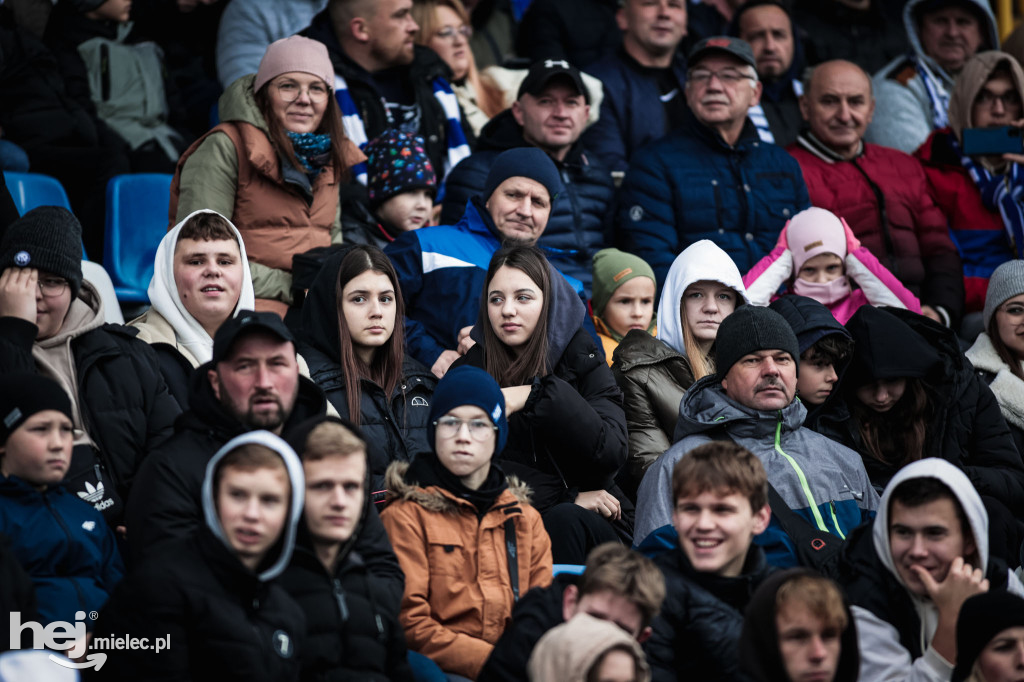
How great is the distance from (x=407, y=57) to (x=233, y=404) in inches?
144

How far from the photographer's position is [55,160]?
21.4 feet

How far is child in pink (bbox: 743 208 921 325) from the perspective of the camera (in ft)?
20.7

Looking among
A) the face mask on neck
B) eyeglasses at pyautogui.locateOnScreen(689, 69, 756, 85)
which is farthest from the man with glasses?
eyeglasses at pyautogui.locateOnScreen(689, 69, 756, 85)

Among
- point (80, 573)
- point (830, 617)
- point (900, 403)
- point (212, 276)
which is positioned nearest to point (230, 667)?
point (80, 573)

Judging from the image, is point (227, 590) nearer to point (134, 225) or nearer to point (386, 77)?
point (134, 225)

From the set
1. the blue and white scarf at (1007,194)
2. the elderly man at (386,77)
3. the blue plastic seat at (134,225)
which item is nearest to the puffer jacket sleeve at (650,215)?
the elderly man at (386,77)

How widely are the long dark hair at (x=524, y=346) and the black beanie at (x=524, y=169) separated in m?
0.82

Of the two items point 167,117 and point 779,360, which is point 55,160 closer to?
point 167,117

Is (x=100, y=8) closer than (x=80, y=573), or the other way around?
(x=80, y=573)

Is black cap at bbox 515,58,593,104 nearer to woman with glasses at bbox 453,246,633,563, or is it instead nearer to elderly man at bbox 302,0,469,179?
elderly man at bbox 302,0,469,179

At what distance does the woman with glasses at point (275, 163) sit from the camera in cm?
579

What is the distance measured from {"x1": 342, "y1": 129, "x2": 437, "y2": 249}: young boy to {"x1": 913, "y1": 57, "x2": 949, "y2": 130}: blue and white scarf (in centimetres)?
381

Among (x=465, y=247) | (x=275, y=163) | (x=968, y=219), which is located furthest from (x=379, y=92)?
(x=968, y=219)

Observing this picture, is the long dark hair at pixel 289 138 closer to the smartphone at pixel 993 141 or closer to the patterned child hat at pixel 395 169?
the patterned child hat at pixel 395 169
